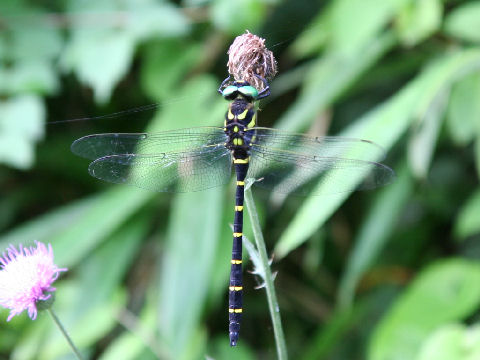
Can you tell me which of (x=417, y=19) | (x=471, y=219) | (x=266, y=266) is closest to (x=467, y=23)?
(x=417, y=19)

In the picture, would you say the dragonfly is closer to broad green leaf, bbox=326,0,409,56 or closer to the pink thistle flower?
the pink thistle flower

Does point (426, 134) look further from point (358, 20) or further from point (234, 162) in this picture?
point (234, 162)

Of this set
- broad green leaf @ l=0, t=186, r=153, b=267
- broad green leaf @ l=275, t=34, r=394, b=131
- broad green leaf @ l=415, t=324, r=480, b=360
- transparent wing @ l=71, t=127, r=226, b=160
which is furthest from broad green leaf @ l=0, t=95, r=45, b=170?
broad green leaf @ l=415, t=324, r=480, b=360

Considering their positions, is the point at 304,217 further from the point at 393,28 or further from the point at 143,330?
the point at 393,28

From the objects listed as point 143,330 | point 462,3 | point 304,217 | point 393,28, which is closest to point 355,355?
point 143,330

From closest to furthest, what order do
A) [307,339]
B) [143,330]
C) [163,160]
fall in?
[163,160], [143,330], [307,339]

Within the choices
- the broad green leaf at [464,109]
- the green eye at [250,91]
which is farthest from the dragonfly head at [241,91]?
the broad green leaf at [464,109]
